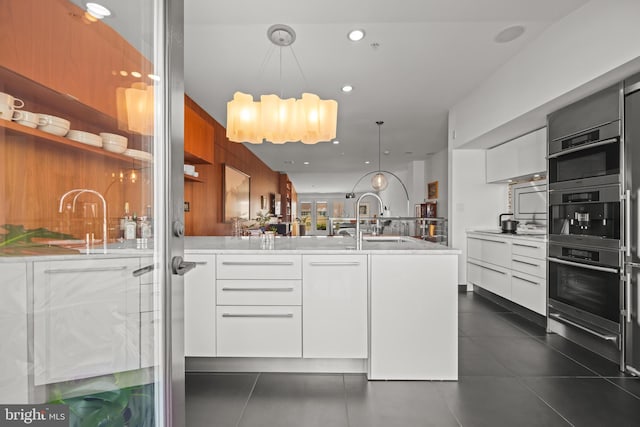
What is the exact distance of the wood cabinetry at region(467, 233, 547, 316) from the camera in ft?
10.6

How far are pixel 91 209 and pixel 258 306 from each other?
1.68 metres

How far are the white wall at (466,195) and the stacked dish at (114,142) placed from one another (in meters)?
4.68

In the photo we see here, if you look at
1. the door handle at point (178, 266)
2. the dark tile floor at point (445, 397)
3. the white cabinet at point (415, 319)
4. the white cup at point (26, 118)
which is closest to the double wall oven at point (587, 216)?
the dark tile floor at point (445, 397)

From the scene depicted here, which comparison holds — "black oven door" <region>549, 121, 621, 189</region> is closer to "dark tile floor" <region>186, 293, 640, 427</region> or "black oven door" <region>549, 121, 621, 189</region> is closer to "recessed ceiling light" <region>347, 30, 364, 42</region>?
"dark tile floor" <region>186, 293, 640, 427</region>

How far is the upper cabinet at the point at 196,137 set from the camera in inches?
137

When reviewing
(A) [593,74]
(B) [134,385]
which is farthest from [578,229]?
(B) [134,385]

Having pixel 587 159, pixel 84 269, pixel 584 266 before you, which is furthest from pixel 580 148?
pixel 84 269

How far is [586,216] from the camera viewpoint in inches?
103

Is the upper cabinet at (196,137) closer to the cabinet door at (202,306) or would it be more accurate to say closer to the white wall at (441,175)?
the cabinet door at (202,306)

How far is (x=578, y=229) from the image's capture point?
2.73 meters

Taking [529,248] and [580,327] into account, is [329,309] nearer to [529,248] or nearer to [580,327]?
[580,327]

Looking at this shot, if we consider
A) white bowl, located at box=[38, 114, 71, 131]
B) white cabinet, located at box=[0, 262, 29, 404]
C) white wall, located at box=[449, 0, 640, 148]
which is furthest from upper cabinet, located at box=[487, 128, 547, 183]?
white cabinet, located at box=[0, 262, 29, 404]

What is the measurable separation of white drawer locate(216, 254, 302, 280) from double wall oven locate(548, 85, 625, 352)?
228 centimetres

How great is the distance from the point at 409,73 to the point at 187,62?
2.21 metres
